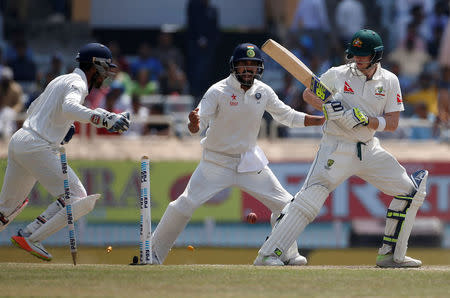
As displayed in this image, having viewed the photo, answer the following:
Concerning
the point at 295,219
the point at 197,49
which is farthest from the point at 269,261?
the point at 197,49

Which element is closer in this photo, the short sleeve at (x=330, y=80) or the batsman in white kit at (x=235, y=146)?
the short sleeve at (x=330, y=80)

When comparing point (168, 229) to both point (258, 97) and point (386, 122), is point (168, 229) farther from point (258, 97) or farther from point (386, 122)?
point (386, 122)

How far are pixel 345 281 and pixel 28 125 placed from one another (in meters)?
3.09

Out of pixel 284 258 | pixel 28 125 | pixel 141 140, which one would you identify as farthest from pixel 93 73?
pixel 141 140

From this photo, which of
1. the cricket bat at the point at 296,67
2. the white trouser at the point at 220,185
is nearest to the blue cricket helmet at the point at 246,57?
the cricket bat at the point at 296,67

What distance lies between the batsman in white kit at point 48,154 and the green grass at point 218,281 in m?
0.46

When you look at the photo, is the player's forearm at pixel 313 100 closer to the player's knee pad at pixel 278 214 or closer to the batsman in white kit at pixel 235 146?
the batsman in white kit at pixel 235 146

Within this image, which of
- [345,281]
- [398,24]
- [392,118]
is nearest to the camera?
[345,281]

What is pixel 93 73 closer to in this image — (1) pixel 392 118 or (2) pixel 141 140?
(1) pixel 392 118

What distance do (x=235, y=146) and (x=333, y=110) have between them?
108 cm

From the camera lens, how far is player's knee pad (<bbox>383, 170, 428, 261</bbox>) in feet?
32.8

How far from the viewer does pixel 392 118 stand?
9.94 metres

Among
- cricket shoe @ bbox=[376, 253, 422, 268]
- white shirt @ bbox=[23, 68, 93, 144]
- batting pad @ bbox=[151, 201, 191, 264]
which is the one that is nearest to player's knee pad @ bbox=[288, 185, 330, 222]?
cricket shoe @ bbox=[376, 253, 422, 268]

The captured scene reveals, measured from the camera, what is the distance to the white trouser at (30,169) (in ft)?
32.7
